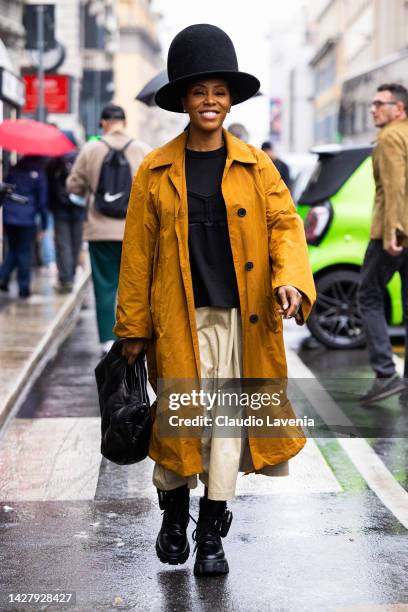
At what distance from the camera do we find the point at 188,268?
187 inches

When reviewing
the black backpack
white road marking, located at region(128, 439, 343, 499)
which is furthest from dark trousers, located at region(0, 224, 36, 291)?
white road marking, located at region(128, 439, 343, 499)

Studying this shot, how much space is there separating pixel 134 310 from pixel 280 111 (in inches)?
5846

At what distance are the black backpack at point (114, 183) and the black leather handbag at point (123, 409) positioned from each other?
5.30 metres

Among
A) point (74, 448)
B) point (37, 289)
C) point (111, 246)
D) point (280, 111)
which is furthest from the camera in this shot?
point (280, 111)

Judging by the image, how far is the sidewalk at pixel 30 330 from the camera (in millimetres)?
9351

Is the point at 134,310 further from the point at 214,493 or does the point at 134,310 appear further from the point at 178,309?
the point at 214,493

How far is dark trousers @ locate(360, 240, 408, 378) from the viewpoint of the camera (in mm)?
8430

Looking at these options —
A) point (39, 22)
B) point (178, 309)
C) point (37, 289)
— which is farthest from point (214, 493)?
point (39, 22)

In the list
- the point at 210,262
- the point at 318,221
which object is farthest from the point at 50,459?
the point at 318,221

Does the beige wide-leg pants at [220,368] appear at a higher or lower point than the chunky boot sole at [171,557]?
higher

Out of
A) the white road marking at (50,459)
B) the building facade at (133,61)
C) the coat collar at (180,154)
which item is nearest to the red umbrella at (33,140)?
the white road marking at (50,459)

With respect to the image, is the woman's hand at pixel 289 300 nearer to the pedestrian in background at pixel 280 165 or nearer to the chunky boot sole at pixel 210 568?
the chunky boot sole at pixel 210 568

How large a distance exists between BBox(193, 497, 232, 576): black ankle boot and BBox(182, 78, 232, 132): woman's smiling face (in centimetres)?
139

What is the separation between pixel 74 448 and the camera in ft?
23.8
